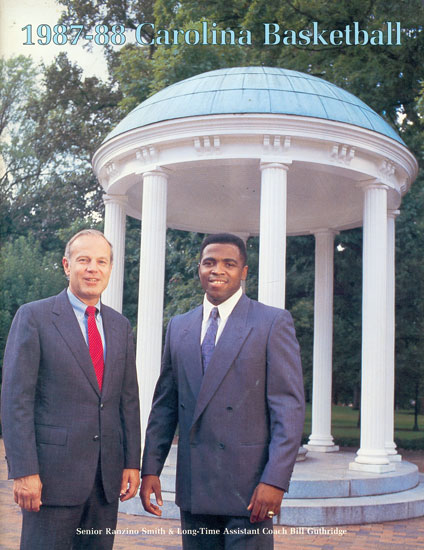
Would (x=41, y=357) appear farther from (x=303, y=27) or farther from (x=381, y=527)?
(x=303, y=27)

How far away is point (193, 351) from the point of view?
5473 mm

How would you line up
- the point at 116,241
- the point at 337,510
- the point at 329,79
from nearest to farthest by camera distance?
1. the point at 337,510
2. the point at 116,241
3. the point at 329,79

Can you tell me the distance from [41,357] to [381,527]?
27.8 feet

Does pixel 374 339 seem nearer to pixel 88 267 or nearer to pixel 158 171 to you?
pixel 158 171

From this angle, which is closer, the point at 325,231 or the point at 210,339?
the point at 210,339

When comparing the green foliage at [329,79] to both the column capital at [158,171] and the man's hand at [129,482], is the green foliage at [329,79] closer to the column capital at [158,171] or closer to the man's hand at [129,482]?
the column capital at [158,171]

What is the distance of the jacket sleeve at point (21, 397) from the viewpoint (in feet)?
16.5

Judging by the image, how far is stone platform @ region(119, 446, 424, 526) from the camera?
11.4m

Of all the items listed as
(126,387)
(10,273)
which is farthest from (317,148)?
(10,273)

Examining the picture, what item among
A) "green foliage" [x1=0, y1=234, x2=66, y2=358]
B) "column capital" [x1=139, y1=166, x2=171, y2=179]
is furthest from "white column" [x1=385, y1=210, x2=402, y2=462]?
"green foliage" [x1=0, y1=234, x2=66, y2=358]

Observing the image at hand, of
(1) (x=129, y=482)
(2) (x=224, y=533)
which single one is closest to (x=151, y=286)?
(1) (x=129, y=482)

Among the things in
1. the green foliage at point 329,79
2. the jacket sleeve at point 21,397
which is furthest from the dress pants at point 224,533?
the green foliage at point 329,79

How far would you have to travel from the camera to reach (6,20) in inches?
362

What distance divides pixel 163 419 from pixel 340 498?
309 inches
